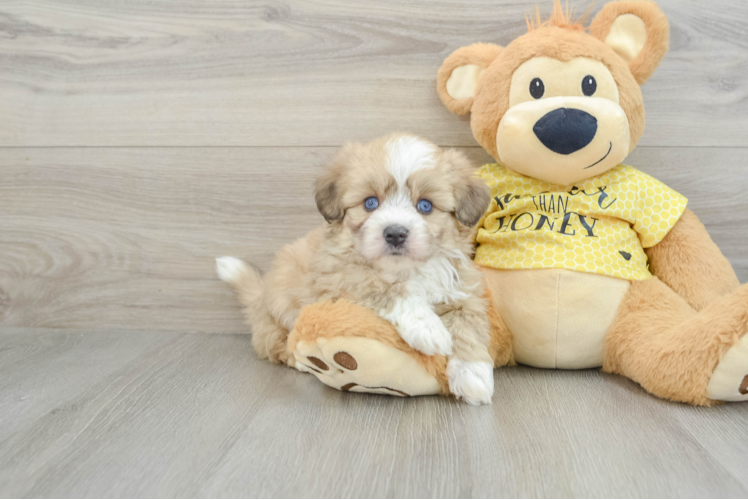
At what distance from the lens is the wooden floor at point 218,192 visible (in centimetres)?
105

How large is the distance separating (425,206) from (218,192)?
76 centimetres

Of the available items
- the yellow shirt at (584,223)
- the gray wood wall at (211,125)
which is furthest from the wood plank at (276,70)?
the yellow shirt at (584,223)

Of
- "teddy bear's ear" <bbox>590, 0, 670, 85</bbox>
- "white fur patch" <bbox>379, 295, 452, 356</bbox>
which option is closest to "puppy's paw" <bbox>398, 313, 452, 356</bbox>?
"white fur patch" <bbox>379, 295, 452, 356</bbox>

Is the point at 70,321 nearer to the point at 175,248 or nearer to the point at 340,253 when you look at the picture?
the point at 175,248

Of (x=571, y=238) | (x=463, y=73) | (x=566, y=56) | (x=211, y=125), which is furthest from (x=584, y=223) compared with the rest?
(x=211, y=125)

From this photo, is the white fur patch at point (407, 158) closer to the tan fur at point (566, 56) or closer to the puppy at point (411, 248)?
the puppy at point (411, 248)

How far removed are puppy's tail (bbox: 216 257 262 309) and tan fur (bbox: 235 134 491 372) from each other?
33cm

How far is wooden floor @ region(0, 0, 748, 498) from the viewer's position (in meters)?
1.05

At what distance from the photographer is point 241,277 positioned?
1.54 meters

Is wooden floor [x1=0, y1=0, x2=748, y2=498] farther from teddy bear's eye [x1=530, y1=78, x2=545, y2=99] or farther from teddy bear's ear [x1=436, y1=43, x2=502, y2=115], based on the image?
teddy bear's eye [x1=530, y1=78, x2=545, y2=99]

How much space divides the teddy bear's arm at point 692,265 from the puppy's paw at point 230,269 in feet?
3.78

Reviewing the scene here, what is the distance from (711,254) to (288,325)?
1069mm

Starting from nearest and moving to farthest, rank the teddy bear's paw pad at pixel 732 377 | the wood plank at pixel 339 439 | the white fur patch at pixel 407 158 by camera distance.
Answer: the wood plank at pixel 339 439 → the teddy bear's paw pad at pixel 732 377 → the white fur patch at pixel 407 158

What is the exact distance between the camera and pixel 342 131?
153 cm
